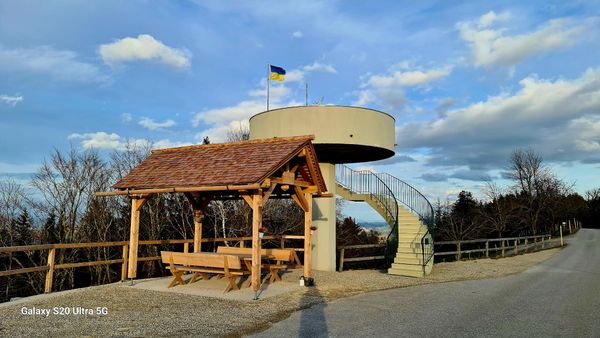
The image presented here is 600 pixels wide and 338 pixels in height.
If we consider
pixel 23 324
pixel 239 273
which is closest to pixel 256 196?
pixel 239 273

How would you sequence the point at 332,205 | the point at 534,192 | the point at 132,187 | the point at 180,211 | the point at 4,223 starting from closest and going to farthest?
the point at 132,187 → the point at 332,205 → the point at 4,223 → the point at 180,211 → the point at 534,192

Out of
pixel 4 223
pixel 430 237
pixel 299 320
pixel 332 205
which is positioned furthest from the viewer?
pixel 4 223

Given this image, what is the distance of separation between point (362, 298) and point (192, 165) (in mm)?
5564

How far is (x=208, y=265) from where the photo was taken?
34.4 feet

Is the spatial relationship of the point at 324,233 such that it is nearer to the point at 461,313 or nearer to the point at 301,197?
the point at 301,197

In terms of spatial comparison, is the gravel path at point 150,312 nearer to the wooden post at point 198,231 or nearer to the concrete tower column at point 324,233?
the wooden post at point 198,231

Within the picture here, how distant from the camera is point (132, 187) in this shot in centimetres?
1173

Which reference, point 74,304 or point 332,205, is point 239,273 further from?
point 332,205

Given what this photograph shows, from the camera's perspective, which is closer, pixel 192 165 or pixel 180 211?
pixel 192 165

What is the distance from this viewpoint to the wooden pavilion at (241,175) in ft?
32.9

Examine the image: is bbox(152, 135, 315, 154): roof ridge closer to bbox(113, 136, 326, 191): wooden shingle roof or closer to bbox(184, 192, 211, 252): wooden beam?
bbox(113, 136, 326, 191): wooden shingle roof

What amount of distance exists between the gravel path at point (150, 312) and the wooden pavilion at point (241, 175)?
108 centimetres

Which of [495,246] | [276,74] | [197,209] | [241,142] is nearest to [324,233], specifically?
[197,209]

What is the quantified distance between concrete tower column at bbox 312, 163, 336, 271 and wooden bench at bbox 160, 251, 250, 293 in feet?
20.4
